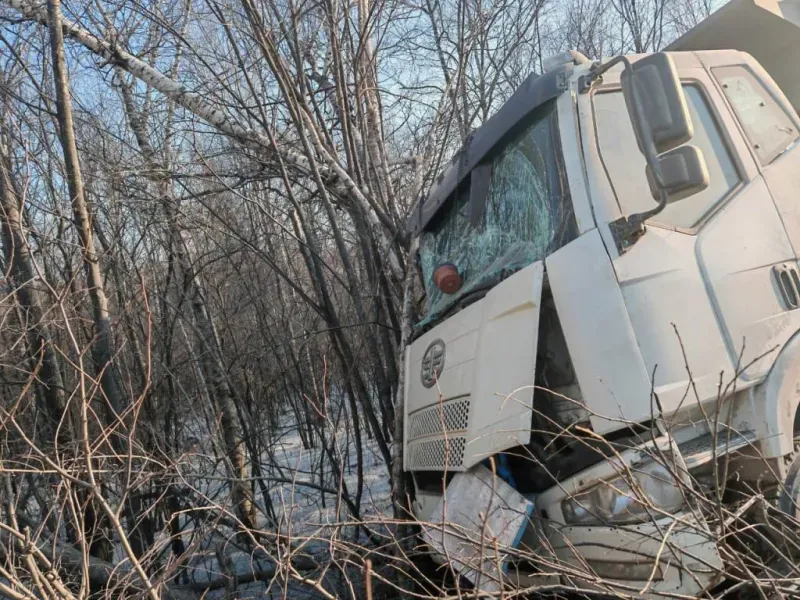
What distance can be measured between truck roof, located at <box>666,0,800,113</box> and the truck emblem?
2822 mm

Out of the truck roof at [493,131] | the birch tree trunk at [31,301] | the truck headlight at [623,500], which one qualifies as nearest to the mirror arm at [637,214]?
the truck roof at [493,131]

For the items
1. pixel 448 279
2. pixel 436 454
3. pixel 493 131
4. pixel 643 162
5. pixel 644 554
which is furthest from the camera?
pixel 448 279

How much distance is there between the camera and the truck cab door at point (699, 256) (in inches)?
106

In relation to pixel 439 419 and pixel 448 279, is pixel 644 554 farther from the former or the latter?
pixel 448 279

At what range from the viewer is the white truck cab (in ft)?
8.40

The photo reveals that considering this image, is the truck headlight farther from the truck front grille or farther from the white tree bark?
the white tree bark

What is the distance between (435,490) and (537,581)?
28.1 inches

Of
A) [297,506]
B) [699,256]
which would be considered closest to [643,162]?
[699,256]

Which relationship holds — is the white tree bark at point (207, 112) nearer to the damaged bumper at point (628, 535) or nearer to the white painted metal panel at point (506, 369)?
the white painted metal panel at point (506, 369)

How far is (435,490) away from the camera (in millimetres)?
3330

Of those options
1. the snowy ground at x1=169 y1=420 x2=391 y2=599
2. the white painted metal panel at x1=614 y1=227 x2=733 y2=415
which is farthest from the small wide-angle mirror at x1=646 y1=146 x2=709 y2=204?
the snowy ground at x1=169 y1=420 x2=391 y2=599

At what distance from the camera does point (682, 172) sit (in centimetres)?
261

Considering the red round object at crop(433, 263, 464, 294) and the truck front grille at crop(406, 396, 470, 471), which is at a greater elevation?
the red round object at crop(433, 263, 464, 294)

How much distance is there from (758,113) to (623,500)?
2.14 meters
